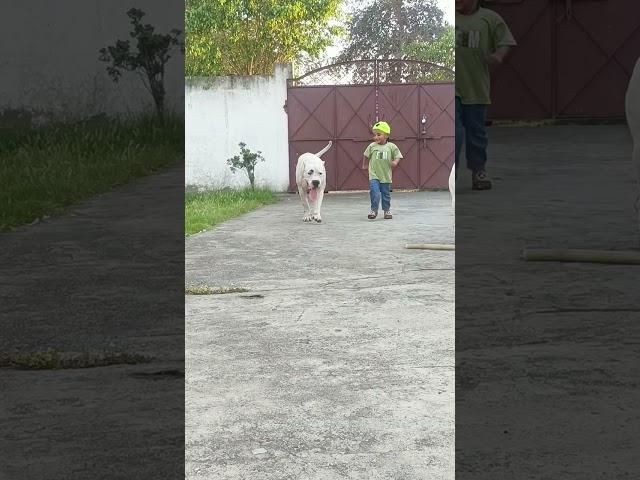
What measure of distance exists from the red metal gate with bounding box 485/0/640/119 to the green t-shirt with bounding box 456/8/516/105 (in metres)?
0.40

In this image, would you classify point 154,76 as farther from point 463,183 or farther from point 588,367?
point 588,367

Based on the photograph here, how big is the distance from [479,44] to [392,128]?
185 inches

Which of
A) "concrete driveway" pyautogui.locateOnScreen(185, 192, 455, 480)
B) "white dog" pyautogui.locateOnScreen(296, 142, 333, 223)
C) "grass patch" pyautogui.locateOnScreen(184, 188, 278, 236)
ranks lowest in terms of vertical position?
"concrete driveway" pyautogui.locateOnScreen(185, 192, 455, 480)

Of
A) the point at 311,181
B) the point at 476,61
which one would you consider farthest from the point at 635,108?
the point at 311,181

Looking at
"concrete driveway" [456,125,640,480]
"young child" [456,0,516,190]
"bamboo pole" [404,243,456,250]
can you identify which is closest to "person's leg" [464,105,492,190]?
"young child" [456,0,516,190]

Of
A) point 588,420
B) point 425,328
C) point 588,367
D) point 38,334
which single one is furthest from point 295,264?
point 588,420

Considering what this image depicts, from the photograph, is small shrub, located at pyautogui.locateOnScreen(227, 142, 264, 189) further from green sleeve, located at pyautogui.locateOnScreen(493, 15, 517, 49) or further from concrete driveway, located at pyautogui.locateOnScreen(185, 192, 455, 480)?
green sleeve, located at pyautogui.locateOnScreen(493, 15, 517, 49)

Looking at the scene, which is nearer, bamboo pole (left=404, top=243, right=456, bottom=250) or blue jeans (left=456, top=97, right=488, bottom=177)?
blue jeans (left=456, top=97, right=488, bottom=177)

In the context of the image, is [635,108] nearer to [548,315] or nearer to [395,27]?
[548,315]

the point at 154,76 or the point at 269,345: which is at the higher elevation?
the point at 154,76

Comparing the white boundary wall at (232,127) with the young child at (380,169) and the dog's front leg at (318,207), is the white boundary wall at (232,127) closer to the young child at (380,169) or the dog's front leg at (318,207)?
the young child at (380,169)

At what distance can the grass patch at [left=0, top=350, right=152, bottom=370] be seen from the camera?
2.00 m

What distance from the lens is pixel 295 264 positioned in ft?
13.5

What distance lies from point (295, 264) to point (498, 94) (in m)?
1.44
